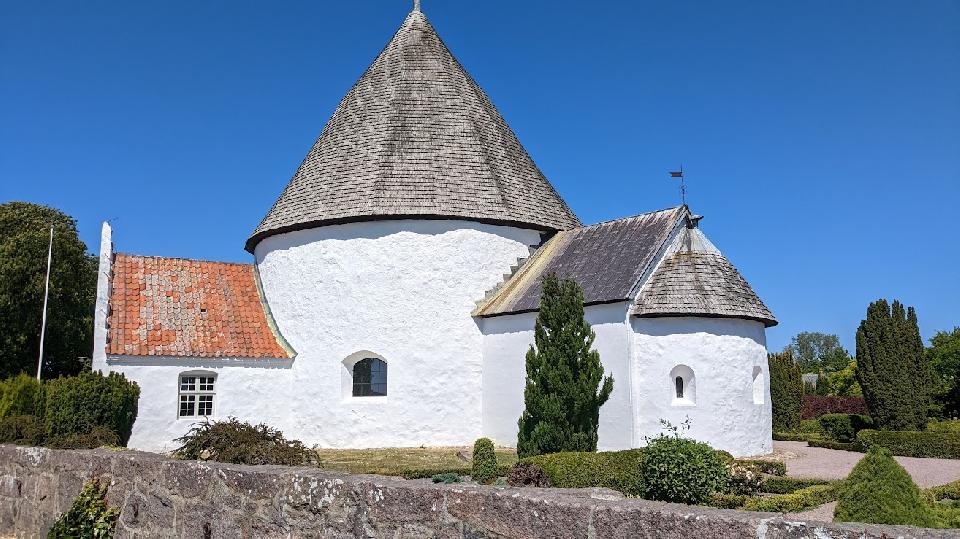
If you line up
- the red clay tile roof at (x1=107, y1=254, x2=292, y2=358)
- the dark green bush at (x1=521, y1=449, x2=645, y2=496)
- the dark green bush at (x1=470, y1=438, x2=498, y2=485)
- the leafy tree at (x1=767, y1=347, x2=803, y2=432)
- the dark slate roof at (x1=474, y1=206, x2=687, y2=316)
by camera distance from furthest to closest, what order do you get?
1. the leafy tree at (x1=767, y1=347, x2=803, y2=432)
2. the red clay tile roof at (x1=107, y1=254, x2=292, y2=358)
3. the dark slate roof at (x1=474, y1=206, x2=687, y2=316)
4. the dark green bush at (x1=470, y1=438, x2=498, y2=485)
5. the dark green bush at (x1=521, y1=449, x2=645, y2=496)

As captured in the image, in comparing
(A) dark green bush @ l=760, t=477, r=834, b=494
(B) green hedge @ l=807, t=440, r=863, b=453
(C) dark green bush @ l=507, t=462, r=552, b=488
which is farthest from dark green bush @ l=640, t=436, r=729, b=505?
(B) green hedge @ l=807, t=440, r=863, b=453

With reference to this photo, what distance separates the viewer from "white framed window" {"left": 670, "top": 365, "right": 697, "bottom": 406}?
18938 mm

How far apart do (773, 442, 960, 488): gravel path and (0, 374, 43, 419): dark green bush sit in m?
16.2

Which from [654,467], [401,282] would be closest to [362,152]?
[401,282]

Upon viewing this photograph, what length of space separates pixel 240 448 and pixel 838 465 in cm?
1472

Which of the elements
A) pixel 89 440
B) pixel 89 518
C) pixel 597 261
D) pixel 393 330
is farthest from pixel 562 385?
pixel 89 518

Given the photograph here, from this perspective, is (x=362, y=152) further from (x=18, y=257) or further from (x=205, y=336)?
(x=18, y=257)

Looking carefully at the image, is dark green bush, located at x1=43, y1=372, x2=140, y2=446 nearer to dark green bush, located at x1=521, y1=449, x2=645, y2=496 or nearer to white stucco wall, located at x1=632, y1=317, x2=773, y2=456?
dark green bush, located at x1=521, y1=449, x2=645, y2=496

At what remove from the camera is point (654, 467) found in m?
12.6

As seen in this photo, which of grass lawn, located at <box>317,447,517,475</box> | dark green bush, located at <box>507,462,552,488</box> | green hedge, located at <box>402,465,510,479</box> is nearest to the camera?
dark green bush, located at <box>507,462,552,488</box>

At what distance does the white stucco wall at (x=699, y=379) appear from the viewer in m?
18.7

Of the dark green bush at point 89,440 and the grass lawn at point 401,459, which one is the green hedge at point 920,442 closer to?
the grass lawn at point 401,459

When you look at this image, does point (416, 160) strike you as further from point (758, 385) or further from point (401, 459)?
point (758, 385)

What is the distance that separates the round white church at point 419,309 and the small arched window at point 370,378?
41 millimetres
